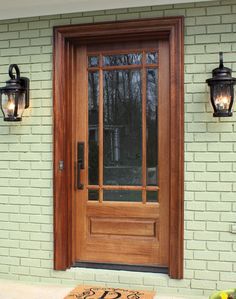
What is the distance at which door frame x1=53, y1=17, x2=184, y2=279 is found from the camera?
3152mm

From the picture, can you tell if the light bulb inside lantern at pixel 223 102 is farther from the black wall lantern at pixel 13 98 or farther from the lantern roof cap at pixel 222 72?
the black wall lantern at pixel 13 98

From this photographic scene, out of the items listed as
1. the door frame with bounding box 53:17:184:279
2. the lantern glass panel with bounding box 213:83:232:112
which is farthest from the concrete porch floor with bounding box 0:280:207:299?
the lantern glass panel with bounding box 213:83:232:112

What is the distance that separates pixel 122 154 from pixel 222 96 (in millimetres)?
972

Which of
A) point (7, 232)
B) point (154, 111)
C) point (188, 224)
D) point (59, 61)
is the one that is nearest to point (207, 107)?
point (154, 111)

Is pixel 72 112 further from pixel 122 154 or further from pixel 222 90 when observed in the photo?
pixel 222 90

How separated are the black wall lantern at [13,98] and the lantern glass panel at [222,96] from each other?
1.58 m

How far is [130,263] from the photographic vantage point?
3395 mm

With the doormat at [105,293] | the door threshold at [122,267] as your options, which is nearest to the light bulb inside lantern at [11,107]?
the door threshold at [122,267]

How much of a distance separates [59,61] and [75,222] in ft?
4.60

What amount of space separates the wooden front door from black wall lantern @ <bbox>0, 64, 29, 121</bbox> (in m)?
0.47

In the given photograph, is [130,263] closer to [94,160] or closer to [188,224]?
[188,224]

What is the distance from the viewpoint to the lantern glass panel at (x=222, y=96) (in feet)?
9.60

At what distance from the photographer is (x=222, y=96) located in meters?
2.94

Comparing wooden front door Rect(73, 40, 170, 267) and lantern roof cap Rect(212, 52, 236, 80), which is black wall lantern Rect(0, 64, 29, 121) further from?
lantern roof cap Rect(212, 52, 236, 80)
